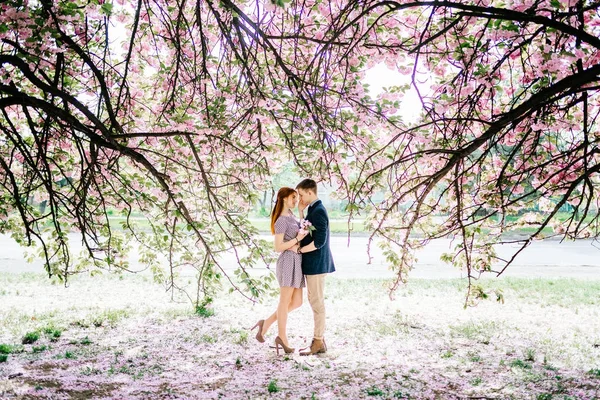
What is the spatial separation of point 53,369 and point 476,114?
4.35 metres

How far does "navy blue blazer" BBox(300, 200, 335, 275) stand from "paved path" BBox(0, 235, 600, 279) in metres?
4.39

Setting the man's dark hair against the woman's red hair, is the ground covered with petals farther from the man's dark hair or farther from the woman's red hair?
A: the man's dark hair

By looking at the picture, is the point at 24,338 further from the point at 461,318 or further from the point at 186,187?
the point at 461,318

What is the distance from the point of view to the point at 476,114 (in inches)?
179

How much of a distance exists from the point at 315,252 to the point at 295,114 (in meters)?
1.39

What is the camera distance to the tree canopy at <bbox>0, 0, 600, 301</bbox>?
3.74 meters

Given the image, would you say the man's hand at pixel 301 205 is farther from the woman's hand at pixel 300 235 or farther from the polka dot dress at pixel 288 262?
the woman's hand at pixel 300 235

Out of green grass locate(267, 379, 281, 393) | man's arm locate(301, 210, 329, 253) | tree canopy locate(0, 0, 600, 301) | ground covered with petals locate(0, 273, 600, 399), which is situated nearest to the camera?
tree canopy locate(0, 0, 600, 301)

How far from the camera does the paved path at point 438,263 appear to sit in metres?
11.4

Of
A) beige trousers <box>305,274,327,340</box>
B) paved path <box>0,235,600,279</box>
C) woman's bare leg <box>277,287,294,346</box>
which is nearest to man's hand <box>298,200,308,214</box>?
beige trousers <box>305,274,327,340</box>

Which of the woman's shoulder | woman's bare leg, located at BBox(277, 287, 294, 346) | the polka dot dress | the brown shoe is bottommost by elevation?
the brown shoe

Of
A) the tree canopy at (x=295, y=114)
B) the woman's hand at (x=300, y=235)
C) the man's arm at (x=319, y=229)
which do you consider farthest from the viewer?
the man's arm at (x=319, y=229)

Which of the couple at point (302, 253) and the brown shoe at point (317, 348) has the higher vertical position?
the couple at point (302, 253)

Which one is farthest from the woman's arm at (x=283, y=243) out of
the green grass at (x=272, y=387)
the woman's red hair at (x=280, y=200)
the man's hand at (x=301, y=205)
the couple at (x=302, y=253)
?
the green grass at (x=272, y=387)
